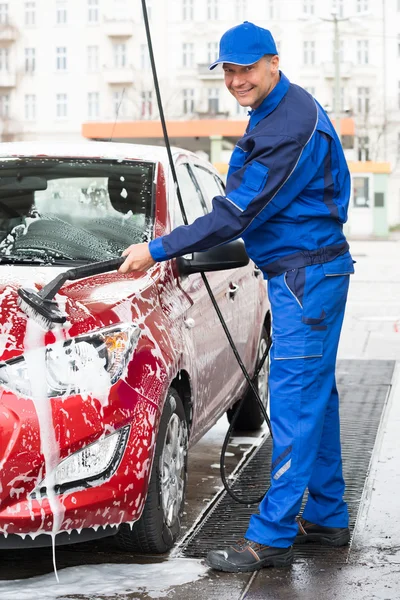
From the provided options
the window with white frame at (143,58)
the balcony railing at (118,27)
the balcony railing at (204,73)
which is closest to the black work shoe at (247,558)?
the balcony railing at (204,73)

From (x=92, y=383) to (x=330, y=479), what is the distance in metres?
1.21


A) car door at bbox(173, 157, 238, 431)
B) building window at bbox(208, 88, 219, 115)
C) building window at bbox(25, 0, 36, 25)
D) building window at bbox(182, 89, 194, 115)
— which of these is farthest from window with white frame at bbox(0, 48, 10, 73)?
car door at bbox(173, 157, 238, 431)

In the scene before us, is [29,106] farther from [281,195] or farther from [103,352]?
[103,352]

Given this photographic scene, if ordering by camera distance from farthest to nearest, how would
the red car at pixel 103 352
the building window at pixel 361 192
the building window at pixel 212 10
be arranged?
the building window at pixel 212 10
the building window at pixel 361 192
the red car at pixel 103 352

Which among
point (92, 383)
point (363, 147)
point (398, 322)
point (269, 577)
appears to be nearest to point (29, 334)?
point (92, 383)

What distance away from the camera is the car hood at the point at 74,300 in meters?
3.84

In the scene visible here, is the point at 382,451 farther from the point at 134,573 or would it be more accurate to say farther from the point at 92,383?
the point at 92,383

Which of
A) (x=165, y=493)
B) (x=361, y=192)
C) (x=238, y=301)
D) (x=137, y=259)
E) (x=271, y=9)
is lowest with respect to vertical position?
(x=361, y=192)

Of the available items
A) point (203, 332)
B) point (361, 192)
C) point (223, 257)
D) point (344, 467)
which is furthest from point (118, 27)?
point (223, 257)

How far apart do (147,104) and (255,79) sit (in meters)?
73.2

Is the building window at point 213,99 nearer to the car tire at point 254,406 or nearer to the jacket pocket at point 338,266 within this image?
the car tire at point 254,406

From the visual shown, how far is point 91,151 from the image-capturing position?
17.7 ft

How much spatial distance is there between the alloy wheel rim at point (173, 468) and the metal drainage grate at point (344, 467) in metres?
0.18

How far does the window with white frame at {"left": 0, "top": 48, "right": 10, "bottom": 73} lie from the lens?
80188 mm
